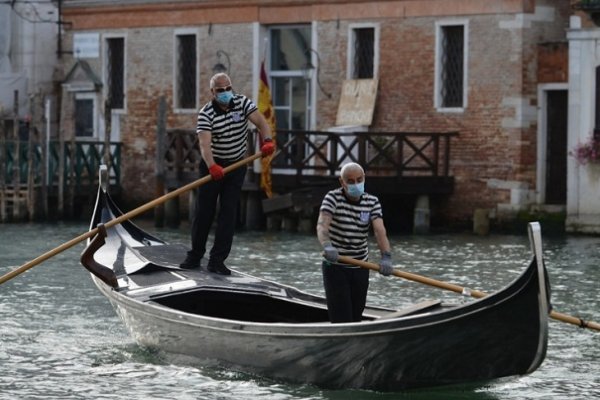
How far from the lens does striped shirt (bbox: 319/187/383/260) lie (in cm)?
846

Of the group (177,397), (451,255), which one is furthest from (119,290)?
(451,255)

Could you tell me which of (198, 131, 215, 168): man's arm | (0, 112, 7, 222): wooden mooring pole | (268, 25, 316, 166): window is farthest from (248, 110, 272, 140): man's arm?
(268, 25, 316, 166): window

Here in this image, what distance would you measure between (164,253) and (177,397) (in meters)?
2.37

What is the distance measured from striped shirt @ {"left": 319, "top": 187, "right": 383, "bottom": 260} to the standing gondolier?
1.50 meters

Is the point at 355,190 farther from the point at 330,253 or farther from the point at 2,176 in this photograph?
the point at 2,176

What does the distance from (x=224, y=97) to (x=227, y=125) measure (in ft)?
0.61

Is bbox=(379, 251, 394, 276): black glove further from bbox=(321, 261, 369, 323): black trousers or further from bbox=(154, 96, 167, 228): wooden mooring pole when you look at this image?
bbox=(154, 96, 167, 228): wooden mooring pole

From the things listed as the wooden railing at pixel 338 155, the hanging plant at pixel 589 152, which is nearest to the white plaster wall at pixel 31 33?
the wooden railing at pixel 338 155

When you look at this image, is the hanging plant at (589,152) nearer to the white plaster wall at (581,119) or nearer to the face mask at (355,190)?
the white plaster wall at (581,119)

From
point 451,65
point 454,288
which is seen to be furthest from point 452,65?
point 454,288

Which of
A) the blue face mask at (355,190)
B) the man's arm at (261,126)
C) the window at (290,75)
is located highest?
the window at (290,75)

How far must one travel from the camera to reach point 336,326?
324 inches

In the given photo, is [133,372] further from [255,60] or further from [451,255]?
[255,60]

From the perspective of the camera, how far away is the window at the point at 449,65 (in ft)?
63.7
